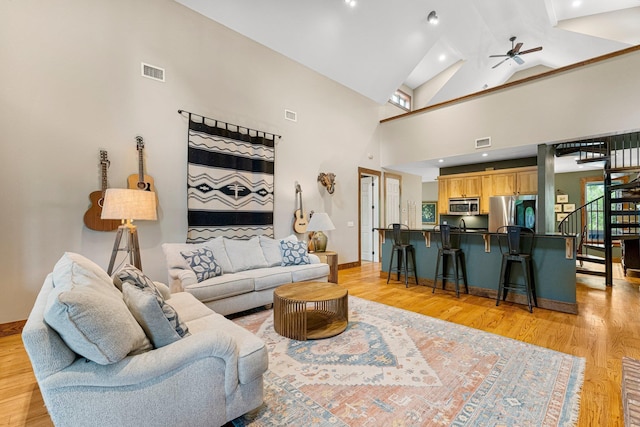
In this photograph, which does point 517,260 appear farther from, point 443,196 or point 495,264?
point 443,196

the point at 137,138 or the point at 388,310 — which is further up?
the point at 137,138

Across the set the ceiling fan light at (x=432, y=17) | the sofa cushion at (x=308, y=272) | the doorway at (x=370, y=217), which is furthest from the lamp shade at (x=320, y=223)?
the ceiling fan light at (x=432, y=17)

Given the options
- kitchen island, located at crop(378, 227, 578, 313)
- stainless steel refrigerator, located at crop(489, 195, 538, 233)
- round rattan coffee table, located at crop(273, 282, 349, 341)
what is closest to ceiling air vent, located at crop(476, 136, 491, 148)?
stainless steel refrigerator, located at crop(489, 195, 538, 233)

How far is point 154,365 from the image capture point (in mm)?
1326

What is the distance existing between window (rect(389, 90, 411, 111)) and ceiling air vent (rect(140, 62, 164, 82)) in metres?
5.74

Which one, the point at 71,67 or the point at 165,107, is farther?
the point at 165,107

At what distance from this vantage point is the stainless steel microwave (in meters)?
6.59

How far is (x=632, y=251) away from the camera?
5.20 metres

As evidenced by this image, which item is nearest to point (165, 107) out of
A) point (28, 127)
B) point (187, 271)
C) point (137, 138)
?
point (137, 138)

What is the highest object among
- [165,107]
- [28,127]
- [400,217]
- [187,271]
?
[165,107]

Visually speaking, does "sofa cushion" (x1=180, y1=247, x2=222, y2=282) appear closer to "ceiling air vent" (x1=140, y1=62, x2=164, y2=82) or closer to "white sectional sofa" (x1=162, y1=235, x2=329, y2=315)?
"white sectional sofa" (x1=162, y1=235, x2=329, y2=315)

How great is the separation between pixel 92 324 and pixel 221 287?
2.00 metres

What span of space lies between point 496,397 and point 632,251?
5.70 meters

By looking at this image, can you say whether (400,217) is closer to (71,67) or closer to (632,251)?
(632,251)
